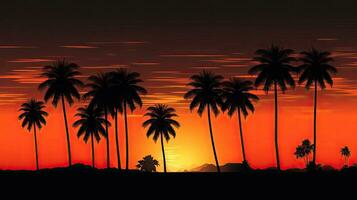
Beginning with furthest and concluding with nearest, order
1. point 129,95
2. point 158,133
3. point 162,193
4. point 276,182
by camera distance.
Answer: point 158,133, point 129,95, point 276,182, point 162,193

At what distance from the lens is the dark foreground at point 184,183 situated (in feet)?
310

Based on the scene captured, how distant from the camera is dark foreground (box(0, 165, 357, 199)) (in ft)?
310

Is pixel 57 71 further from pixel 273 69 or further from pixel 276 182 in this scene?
pixel 276 182

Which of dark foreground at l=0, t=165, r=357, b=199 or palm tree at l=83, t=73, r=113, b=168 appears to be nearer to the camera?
dark foreground at l=0, t=165, r=357, b=199

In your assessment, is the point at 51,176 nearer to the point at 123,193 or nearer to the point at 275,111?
the point at 123,193

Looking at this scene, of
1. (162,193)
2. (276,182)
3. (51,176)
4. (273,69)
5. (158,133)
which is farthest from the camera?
(158,133)

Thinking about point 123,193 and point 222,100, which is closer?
point 123,193

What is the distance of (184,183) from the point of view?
354 ft

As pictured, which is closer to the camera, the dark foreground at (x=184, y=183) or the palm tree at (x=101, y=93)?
the dark foreground at (x=184, y=183)

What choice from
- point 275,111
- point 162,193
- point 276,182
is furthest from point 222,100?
point 162,193

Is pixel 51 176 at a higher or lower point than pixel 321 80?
lower

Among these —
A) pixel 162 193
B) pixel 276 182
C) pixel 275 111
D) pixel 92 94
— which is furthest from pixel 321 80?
pixel 162 193

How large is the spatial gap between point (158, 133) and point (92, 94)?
19183mm

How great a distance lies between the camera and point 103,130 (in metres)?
159
